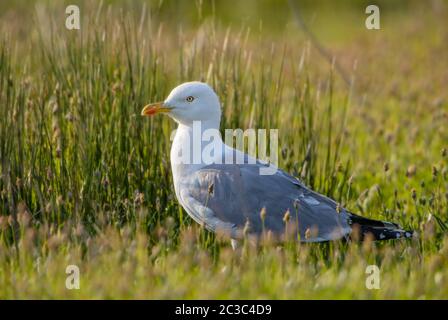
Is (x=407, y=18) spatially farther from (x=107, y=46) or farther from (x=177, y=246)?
(x=177, y=246)

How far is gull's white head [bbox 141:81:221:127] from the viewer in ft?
15.9

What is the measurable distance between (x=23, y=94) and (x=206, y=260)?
160cm

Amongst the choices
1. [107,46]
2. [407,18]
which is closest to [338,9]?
[407,18]

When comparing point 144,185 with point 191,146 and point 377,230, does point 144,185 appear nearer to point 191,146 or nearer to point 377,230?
point 191,146

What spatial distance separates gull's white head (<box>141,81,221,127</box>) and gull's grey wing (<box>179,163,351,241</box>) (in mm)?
363

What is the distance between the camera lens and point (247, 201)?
4586mm

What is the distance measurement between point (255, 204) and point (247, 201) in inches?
1.7

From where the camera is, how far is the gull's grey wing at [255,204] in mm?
4559

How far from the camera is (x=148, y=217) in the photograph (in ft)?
16.6
